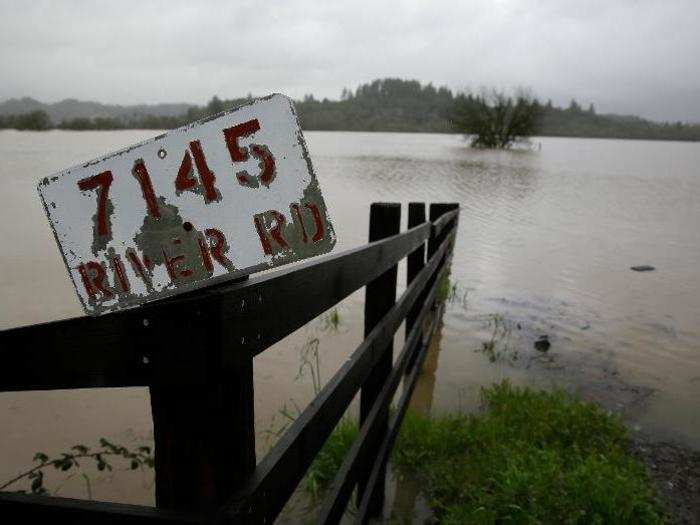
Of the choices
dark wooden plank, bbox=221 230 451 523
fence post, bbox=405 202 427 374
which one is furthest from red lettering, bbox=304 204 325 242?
fence post, bbox=405 202 427 374

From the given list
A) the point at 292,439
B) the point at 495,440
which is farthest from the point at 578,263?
the point at 292,439

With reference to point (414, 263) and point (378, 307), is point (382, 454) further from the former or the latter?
point (414, 263)

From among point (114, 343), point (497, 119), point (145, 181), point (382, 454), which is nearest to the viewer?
point (114, 343)

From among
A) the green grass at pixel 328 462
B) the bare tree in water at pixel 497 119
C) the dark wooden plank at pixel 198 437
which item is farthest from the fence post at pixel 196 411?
the bare tree in water at pixel 497 119

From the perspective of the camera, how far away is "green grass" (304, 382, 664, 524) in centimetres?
271

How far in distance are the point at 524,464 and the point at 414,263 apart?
1.35m

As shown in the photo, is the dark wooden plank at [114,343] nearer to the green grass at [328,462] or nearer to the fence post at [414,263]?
the green grass at [328,462]

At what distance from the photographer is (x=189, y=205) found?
959mm

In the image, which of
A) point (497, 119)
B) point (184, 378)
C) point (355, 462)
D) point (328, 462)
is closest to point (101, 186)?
point (184, 378)

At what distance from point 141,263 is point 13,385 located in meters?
0.27

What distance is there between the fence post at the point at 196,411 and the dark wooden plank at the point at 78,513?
0.13 feet

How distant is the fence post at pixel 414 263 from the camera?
12.1ft

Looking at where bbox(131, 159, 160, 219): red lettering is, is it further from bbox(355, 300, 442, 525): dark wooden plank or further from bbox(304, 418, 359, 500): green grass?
bbox(304, 418, 359, 500): green grass

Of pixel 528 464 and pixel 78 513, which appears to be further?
pixel 528 464
